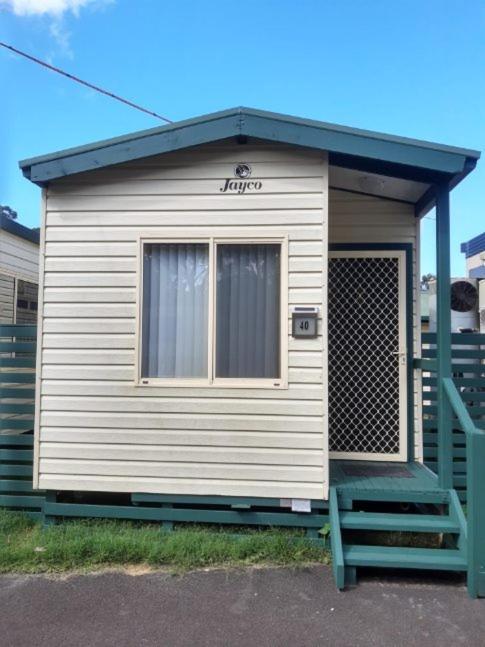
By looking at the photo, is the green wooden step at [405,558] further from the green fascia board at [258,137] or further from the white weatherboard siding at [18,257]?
the white weatherboard siding at [18,257]

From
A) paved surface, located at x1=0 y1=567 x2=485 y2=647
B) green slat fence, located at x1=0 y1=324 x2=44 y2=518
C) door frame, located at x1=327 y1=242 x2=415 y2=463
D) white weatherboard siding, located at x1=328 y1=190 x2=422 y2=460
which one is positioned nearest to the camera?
paved surface, located at x1=0 y1=567 x2=485 y2=647

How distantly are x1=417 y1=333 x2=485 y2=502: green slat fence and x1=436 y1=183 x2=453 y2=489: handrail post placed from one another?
710mm

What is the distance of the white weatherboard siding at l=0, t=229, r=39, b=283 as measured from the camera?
24.2 feet

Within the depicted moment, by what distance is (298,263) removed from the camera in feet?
13.0

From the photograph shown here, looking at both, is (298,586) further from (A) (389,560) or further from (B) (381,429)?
(B) (381,429)

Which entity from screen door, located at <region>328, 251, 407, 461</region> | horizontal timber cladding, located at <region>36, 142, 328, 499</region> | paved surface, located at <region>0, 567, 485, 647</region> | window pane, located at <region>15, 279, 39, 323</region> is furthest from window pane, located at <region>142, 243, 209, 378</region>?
window pane, located at <region>15, 279, 39, 323</region>

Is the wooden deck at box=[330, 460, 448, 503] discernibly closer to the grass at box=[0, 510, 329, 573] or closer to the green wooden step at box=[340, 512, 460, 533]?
the green wooden step at box=[340, 512, 460, 533]

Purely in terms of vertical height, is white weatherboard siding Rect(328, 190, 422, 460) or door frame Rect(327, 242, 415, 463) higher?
white weatherboard siding Rect(328, 190, 422, 460)

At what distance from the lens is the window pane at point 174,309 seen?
13.5ft

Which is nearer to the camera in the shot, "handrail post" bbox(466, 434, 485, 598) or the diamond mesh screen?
"handrail post" bbox(466, 434, 485, 598)

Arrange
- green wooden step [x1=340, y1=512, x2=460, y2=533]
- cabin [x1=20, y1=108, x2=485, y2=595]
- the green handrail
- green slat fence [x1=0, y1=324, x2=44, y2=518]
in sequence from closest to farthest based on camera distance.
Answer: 1. the green handrail
2. green wooden step [x1=340, y1=512, x2=460, y2=533]
3. cabin [x1=20, y1=108, x2=485, y2=595]
4. green slat fence [x1=0, y1=324, x2=44, y2=518]

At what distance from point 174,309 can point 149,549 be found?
1876 millimetres

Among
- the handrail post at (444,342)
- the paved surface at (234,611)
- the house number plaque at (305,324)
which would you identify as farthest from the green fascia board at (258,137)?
the paved surface at (234,611)

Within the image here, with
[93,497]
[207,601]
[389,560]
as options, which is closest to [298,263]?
[389,560]
